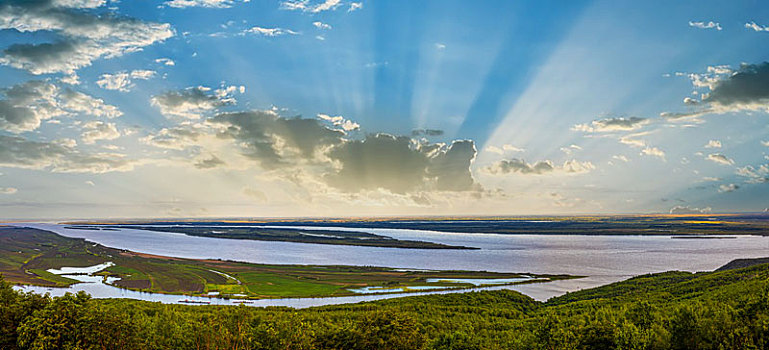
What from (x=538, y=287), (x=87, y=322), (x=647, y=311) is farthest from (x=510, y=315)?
(x=87, y=322)

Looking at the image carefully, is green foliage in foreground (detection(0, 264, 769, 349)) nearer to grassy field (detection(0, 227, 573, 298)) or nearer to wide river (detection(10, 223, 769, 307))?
wide river (detection(10, 223, 769, 307))

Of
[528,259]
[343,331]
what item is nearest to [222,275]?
[343,331]

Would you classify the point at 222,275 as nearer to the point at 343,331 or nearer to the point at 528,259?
the point at 343,331

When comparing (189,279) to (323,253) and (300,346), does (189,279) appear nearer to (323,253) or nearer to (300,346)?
(323,253)

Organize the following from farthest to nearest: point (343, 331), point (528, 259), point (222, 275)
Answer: point (528, 259)
point (222, 275)
point (343, 331)

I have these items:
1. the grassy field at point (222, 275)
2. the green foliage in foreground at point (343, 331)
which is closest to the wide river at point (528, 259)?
the grassy field at point (222, 275)

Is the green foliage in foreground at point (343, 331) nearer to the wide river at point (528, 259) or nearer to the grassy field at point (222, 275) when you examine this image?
the wide river at point (528, 259)

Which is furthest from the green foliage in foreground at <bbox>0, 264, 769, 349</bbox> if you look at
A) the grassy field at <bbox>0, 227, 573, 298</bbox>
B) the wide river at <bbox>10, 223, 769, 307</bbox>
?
the grassy field at <bbox>0, 227, 573, 298</bbox>

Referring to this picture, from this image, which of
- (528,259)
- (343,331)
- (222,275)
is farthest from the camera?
(528,259)
